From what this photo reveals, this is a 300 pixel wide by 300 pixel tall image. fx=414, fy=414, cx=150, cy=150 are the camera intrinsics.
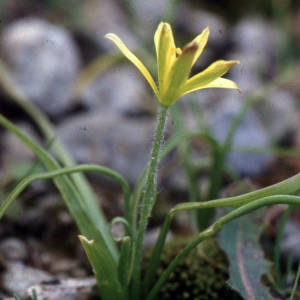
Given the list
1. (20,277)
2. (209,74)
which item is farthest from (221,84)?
(20,277)

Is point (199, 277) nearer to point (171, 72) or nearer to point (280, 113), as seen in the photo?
point (171, 72)

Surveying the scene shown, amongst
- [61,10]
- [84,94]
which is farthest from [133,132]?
[61,10]

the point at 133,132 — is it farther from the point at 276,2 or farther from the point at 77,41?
the point at 276,2

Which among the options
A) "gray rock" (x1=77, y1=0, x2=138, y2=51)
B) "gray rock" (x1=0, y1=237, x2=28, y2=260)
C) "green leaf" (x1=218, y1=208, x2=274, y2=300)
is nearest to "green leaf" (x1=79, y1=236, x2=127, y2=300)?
"green leaf" (x1=218, y1=208, x2=274, y2=300)

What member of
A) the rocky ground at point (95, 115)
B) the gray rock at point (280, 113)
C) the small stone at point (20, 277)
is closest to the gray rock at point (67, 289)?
the rocky ground at point (95, 115)

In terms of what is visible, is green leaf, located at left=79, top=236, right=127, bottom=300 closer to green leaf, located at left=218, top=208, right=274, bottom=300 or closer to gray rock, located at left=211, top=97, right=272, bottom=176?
green leaf, located at left=218, top=208, right=274, bottom=300
